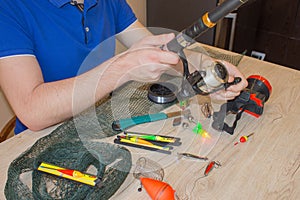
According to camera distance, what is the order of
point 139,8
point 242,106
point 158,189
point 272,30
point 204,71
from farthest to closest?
1. point 272,30
2. point 139,8
3. point 242,106
4. point 204,71
5. point 158,189

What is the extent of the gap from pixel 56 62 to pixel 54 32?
0.08 m

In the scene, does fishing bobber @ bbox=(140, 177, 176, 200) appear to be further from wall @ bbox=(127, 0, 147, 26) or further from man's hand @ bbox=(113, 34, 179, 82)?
wall @ bbox=(127, 0, 147, 26)

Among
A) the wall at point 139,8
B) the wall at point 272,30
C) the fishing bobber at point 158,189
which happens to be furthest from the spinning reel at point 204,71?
the wall at point 272,30

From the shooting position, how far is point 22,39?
69 centimetres

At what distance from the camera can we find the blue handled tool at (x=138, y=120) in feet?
2.29

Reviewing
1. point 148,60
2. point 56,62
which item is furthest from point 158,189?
point 56,62

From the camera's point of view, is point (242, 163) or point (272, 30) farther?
point (272, 30)

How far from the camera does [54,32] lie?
790mm

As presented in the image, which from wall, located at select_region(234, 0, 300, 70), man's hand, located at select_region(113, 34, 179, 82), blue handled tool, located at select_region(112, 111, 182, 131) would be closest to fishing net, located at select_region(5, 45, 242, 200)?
blue handled tool, located at select_region(112, 111, 182, 131)

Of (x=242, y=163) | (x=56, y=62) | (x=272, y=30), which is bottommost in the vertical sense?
(x=272, y=30)

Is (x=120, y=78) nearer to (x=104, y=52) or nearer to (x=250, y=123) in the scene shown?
(x=104, y=52)

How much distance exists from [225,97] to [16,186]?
50 cm

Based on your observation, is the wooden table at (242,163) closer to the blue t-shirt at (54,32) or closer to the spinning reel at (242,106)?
the spinning reel at (242,106)

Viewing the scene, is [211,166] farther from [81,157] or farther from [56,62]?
[56,62]
